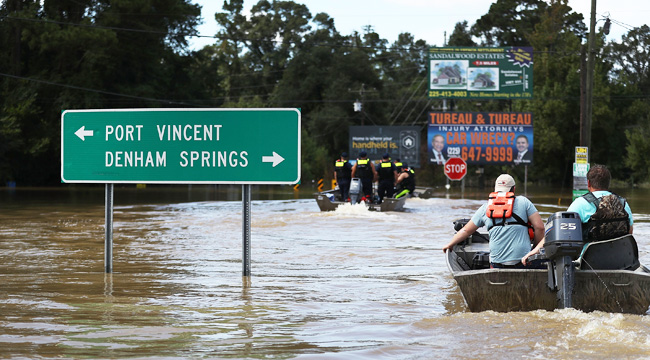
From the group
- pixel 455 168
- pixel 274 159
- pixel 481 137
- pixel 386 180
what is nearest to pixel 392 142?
pixel 481 137

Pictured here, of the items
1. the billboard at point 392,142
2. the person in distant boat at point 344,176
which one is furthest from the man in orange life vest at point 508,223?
the billboard at point 392,142

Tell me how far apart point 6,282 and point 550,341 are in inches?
269

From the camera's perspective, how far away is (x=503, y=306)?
28.0 ft

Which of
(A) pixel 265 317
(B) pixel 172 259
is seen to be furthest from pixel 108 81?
(A) pixel 265 317

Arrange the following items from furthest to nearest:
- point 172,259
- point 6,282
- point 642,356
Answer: point 172,259
point 6,282
point 642,356

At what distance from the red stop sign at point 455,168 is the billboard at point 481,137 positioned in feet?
22.1

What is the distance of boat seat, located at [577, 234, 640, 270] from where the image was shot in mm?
8391

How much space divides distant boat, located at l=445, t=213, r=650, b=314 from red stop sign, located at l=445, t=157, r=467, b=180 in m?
34.7

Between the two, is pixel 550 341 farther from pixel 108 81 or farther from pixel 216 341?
pixel 108 81

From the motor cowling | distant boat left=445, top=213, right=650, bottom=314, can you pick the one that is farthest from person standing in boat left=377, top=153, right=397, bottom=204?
the motor cowling

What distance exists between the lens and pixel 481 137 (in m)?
50.6

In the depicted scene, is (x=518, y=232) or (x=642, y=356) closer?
(x=642, y=356)

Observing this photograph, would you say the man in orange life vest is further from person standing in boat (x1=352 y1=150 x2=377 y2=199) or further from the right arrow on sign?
person standing in boat (x1=352 y1=150 x2=377 y2=199)

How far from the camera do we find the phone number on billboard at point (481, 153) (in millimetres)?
50500
